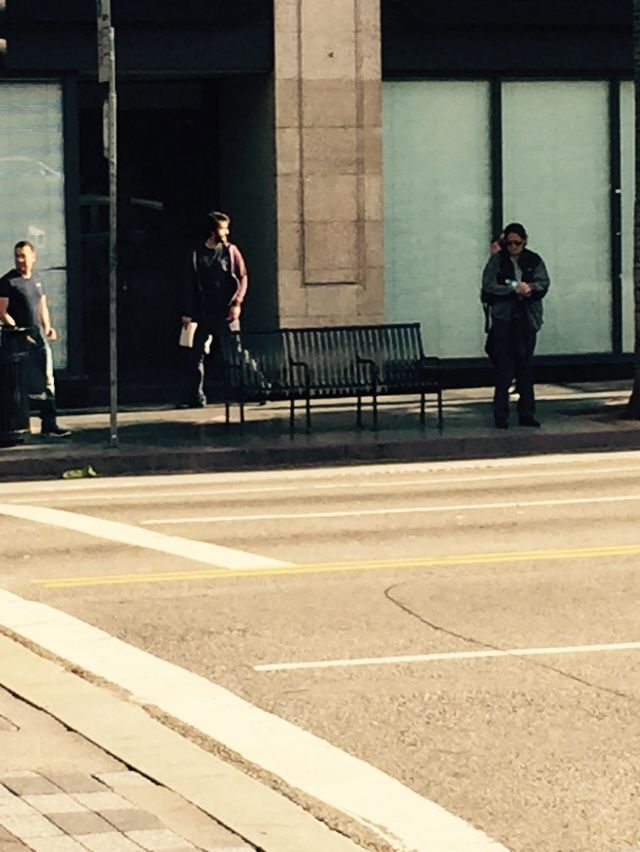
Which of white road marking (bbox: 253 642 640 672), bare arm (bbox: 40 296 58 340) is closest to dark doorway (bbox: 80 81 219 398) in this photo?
bare arm (bbox: 40 296 58 340)

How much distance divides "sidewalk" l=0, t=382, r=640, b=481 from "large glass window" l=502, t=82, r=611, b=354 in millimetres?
3205

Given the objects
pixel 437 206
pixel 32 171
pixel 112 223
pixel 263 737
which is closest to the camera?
pixel 263 737

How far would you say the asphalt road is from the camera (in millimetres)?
8727

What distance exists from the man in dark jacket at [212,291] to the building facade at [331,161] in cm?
147

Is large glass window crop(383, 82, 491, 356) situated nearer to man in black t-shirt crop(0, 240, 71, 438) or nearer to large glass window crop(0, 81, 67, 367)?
large glass window crop(0, 81, 67, 367)

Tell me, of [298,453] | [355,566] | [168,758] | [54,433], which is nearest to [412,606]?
[355,566]

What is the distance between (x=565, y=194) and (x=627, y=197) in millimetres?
759

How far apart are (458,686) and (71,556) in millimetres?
4772

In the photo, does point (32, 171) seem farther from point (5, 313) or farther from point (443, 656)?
point (443, 656)

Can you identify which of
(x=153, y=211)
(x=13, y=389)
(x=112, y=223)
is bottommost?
(x=13, y=389)

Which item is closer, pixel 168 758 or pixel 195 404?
pixel 168 758

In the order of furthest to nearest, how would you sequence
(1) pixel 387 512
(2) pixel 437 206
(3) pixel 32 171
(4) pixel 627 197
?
(4) pixel 627 197 < (2) pixel 437 206 < (3) pixel 32 171 < (1) pixel 387 512

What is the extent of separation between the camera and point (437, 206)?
1061 inches

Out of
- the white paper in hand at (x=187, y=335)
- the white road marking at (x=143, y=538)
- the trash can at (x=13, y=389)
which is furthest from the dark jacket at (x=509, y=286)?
the white road marking at (x=143, y=538)
